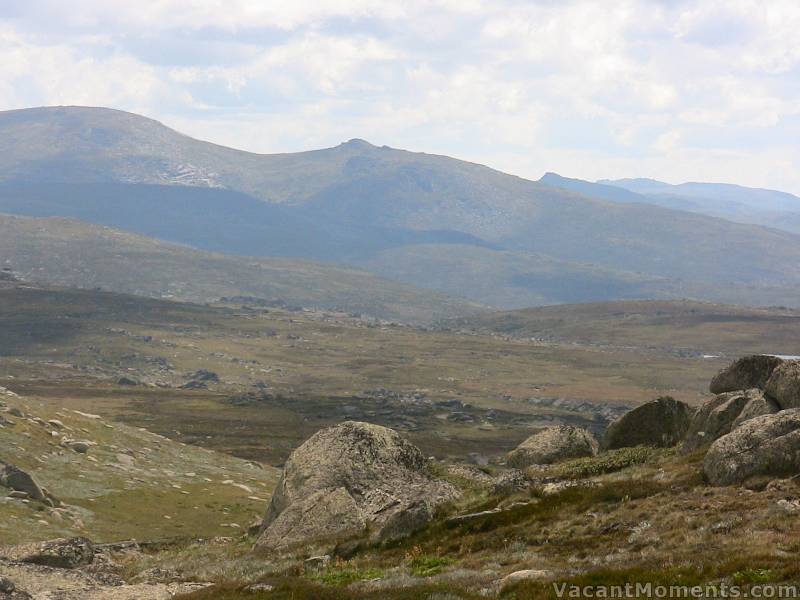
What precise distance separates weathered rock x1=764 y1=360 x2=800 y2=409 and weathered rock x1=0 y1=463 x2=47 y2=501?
39.2m

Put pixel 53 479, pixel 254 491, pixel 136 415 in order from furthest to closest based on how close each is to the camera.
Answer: pixel 136 415 → pixel 254 491 → pixel 53 479

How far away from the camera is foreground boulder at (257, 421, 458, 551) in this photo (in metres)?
35.9

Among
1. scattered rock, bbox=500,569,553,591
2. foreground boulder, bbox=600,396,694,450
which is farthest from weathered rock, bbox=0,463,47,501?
scattered rock, bbox=500,569,553,591

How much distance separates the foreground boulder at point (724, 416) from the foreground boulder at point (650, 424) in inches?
250

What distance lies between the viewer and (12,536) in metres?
43.5

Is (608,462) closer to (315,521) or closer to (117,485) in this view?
(315,521)

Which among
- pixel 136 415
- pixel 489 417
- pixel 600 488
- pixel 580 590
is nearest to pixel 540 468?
pixel 600 488

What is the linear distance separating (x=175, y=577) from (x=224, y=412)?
13992cm

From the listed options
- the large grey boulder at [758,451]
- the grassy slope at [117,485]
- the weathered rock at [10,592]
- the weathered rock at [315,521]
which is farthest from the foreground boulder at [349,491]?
the grassy slope at [117,485]

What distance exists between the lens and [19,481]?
5091 cm

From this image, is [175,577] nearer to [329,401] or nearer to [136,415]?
[136,415]

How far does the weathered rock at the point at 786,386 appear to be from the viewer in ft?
115

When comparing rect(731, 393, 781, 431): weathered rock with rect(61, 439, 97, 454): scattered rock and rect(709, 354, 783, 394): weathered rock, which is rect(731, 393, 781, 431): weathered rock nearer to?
rect(709, 354, 783, 394): weathered rock

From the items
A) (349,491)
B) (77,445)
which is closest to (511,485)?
(349,491)
